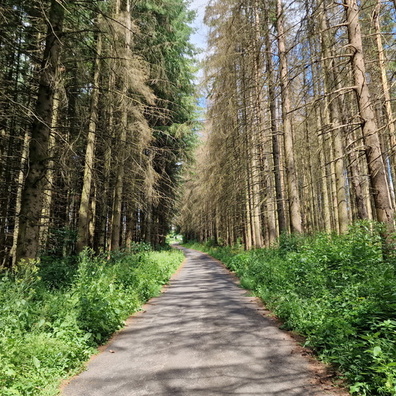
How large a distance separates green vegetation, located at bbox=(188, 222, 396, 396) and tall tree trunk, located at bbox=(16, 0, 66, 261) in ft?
17.6

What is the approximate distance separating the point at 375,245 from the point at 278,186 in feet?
24.3

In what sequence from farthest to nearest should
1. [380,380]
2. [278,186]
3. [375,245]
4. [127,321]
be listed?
[278,186]
[127,321]
[375,245]
[380,380]

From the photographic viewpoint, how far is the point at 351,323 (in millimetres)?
3730

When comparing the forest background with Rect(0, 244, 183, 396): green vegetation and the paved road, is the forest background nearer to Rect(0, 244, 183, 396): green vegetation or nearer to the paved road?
Rect(0, 244, 183, 396): green vegetation

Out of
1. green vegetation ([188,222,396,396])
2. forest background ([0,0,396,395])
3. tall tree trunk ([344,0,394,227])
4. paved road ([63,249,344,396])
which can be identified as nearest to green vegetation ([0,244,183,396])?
forest background ([0,0,396,395])

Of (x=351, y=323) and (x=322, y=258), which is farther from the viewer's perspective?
(x=322, y=258)

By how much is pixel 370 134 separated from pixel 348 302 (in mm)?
3327

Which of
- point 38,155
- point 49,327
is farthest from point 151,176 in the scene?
point 49,327

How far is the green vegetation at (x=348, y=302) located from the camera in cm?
298

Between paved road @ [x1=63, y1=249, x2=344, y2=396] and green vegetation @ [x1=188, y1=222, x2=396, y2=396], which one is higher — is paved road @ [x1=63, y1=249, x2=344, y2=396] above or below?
below

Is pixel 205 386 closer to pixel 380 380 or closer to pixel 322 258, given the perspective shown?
pixel 380 380

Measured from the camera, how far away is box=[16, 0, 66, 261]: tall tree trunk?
5262 millimetres

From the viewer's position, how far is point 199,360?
12.6 feet

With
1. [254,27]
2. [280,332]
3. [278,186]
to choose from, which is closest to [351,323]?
[280,332]
